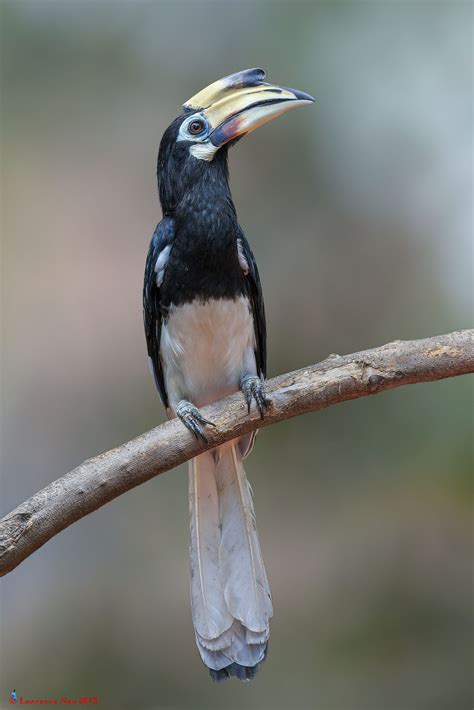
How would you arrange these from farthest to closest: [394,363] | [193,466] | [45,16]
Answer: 1. [45,16]
2. [193,466]
3. [394,363]

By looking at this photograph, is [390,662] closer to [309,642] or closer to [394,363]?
[309,642]

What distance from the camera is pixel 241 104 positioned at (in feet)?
5.30

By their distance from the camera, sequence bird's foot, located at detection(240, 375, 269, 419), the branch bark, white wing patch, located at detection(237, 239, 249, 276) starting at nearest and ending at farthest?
the branch bark < bird's foot, located at detection(240, 375, 269, 419) < white wing patch, located at detection(237, 239, 249, 276)

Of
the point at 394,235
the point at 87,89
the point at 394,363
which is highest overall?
the point at 87,89

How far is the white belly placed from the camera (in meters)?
1.62

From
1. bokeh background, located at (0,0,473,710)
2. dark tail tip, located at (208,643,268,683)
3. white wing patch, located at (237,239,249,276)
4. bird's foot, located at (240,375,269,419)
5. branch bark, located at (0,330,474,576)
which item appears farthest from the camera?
bokeh background, located at (0,0,473,710)

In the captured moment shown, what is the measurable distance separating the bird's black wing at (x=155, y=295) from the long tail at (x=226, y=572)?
227mm

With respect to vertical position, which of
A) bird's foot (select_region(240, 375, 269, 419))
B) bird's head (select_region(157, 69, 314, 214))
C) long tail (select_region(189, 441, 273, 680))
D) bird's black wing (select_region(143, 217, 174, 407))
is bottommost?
long tail (select_region(189, 441, 273, 680))

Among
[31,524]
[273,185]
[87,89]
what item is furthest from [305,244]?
[31,524]

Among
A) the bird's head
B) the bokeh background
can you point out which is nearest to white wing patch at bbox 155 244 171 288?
the bird's head

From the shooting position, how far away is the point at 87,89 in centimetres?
279

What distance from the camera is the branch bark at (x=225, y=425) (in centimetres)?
128

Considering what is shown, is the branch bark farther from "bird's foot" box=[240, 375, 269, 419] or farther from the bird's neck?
the bird's neck

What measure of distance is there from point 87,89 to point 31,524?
199 centimetres
